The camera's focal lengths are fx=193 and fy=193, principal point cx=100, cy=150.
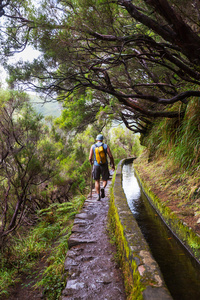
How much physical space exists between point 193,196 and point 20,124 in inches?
220

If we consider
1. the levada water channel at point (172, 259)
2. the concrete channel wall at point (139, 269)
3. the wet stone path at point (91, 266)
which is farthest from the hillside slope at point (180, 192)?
the wet stone path at point (91, 266)

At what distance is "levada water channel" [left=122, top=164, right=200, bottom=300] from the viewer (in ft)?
7.85

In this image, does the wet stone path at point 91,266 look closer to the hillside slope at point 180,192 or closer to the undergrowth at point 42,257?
the undergrowth at point 42,257

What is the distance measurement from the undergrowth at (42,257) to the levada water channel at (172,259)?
1.59 metres

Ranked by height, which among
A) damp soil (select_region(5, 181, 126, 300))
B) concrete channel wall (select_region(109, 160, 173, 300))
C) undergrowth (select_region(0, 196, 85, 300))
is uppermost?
concrete channel wall (select_region(109, 160, 173, 300))

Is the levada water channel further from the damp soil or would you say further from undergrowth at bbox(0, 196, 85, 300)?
undergrowth at bbox(0, 196, 85, 300)

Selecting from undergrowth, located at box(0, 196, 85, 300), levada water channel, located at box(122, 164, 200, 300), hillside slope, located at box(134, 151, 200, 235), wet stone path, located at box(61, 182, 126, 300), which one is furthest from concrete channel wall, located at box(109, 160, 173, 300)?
undergrowth, located at box(0, 196, 85, 300)

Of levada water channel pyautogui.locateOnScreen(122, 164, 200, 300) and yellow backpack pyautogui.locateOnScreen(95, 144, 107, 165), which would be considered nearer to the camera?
levada water channel pyautogui.locateOnScreen(122, 164, 200, 300)

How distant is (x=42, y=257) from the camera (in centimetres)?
497

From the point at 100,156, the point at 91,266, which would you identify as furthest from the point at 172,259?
the point at 100,156

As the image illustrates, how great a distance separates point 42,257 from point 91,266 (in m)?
2.56

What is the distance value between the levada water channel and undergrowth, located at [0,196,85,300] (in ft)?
5.21

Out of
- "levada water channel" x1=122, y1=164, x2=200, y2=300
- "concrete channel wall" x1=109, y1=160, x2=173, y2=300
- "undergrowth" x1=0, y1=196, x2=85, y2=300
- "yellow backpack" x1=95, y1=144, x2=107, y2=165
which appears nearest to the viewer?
"concrete channel wall" x1=109, y1=160, x2=173, y2=300

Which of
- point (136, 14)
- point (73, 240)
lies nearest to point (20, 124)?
point (73, 240)
